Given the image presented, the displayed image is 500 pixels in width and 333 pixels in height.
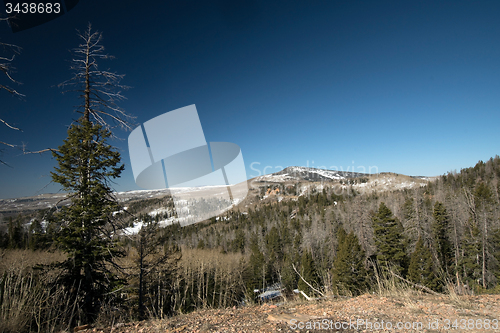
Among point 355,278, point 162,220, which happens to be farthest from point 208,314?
point 162,220

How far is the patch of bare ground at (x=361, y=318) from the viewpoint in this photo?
2.72 m

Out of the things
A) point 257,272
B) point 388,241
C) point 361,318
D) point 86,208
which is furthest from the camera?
point 257,272

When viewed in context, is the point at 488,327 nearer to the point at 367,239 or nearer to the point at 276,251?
the point at 367,239

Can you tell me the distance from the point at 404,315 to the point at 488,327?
2.73ft

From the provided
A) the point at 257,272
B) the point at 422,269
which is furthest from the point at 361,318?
the point at 257,272

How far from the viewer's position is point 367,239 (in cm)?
3316

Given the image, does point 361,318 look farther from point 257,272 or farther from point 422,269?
point 257,272

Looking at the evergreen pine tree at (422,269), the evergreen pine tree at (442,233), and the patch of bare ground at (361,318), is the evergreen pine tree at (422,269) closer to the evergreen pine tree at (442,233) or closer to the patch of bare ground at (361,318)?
the evergreen pine tree at (442,233)

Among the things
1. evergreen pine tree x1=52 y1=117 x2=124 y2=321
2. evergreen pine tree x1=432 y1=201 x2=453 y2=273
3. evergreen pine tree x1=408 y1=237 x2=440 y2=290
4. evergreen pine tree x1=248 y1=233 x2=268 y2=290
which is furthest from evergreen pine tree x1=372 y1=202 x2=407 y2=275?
evergreen pine tree x1=52 y1=117 x2=124 y2=321

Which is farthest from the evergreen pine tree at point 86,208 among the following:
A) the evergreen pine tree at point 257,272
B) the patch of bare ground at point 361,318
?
the evergreen pine tree at point 257,272

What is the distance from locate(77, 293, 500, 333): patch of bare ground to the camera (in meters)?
2.72

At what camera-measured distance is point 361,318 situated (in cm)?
305

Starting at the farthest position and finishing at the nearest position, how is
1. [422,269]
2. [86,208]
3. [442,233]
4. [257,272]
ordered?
[257,272], [442,233], [422,269], [86,208]

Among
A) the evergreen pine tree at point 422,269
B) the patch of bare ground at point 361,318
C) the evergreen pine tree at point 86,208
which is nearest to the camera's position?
the patch of bare ground at point 361,318
